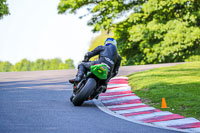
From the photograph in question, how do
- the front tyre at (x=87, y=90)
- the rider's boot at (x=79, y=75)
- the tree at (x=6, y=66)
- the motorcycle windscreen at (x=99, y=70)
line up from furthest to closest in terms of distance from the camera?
the tree at (x=6, y=66) → the rider's boot at (x=79, y=75) → the motorcycle windscreen at (x=99, y=70) → the front tyre at (x=87, y=90)

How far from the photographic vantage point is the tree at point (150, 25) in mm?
27875

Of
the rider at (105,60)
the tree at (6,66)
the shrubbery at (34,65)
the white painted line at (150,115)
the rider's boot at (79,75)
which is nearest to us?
the white painted line at (150,115)

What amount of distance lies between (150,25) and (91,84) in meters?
20.7

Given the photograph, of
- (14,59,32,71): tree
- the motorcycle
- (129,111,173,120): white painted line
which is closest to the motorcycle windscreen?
the motorcycle

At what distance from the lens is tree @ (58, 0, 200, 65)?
27.9m

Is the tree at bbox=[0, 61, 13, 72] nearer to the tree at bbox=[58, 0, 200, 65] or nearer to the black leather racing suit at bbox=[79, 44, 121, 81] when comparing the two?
the tree at bbox=[58, 0, 200, 65]

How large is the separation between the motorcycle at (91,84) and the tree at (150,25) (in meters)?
19.3

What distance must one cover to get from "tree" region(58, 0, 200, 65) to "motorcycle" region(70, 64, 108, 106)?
63.3 feet

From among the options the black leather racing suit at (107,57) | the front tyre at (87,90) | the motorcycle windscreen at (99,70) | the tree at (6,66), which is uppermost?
the black leather racing suit at (107,57)

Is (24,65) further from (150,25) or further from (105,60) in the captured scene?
(105,60)

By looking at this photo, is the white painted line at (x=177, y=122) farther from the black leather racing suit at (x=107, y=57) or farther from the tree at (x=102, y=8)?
the tree at (x=102, y=8)

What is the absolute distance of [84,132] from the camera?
20.3 ft

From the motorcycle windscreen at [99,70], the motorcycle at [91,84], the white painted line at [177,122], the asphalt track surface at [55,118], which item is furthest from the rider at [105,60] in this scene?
the white painted line at [177,122]

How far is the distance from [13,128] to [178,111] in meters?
4.09
